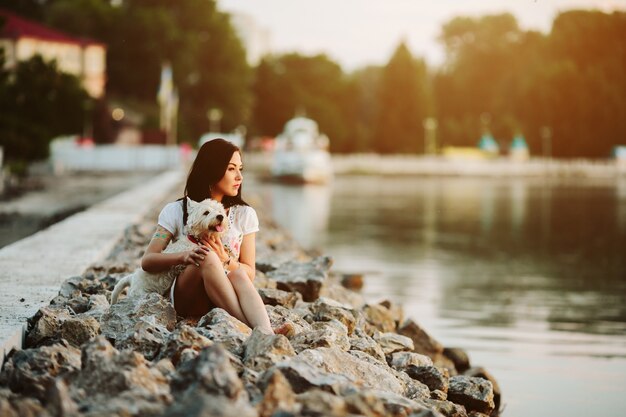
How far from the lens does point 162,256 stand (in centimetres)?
713

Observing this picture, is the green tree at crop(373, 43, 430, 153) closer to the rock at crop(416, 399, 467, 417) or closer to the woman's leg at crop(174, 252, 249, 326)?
the rock at crop(416, 399, 467, 417)

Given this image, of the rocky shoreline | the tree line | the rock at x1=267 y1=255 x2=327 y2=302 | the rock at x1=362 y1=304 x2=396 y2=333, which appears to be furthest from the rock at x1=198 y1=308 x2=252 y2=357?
the tree line

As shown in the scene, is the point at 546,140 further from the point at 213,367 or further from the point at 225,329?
the point at 213,367

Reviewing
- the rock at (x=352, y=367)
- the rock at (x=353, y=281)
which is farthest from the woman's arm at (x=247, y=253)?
the rock at (x=353, y=281)

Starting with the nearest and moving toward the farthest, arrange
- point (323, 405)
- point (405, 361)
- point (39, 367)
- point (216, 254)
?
1. point (323, 405)
2. point (39, 367)
3. point (216, 254)
4. point (405, 361)

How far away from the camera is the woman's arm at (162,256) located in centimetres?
696

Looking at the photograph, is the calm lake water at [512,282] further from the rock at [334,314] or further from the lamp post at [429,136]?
the lamp post at [429,136]

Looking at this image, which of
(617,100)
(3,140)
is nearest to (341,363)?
(3,140)

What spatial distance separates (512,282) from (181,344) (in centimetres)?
1304

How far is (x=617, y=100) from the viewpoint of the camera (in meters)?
109


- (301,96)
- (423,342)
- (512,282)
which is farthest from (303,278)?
(301,96)

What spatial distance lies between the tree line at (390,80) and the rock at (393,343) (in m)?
72.5

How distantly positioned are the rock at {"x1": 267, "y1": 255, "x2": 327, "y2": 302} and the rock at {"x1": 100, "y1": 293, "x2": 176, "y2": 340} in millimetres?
3578

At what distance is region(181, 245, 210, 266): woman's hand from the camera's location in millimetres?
6930
